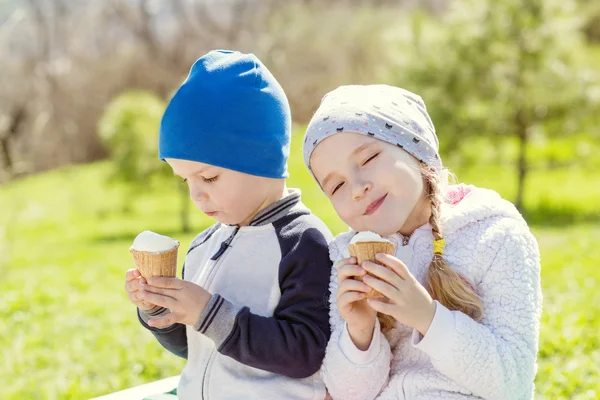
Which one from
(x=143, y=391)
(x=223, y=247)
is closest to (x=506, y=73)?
(x=143, y=391)

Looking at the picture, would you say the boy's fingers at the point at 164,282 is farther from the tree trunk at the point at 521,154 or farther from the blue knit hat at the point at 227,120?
the tree trunk at the point at 521,154

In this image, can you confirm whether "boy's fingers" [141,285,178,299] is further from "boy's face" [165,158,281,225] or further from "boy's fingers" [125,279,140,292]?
"boy's face" [165,158,281,225]

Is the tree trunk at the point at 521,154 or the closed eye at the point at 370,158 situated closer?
the closed eye at the point at 370,158

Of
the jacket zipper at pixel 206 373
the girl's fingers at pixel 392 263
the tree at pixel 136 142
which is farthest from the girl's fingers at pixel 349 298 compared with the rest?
the tree at pixel 136 142

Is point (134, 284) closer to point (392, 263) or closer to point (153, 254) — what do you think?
point (153, 254)

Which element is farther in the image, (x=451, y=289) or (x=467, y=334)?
(x=451, y=289)

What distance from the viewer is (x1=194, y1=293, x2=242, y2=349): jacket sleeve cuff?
2105 mm

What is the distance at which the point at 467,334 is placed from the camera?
1.92 meters

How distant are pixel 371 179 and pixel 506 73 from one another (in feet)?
30.7

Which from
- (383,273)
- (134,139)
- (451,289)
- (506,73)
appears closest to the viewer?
(383,273)

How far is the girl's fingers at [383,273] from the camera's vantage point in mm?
1812

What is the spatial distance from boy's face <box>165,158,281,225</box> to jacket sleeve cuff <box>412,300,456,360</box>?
708mm

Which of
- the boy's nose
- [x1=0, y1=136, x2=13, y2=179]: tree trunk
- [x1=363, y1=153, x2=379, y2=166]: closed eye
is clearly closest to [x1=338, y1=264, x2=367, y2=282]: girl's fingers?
[x1=363, y1=153, x2=379, y2=166]: closed eye

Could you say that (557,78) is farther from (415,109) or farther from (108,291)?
(415,109)
